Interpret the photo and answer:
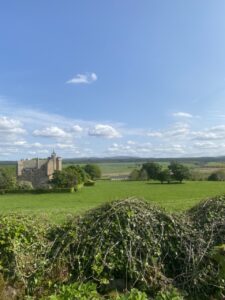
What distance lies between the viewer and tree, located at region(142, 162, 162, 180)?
93.1 m

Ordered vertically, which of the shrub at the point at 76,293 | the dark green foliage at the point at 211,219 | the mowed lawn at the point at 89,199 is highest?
the dark green foliage at the point at 211,219

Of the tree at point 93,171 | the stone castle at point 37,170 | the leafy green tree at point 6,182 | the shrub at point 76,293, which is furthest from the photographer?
the tree at point 93,171

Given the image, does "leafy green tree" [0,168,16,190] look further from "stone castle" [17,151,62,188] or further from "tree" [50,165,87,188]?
"stone castle" [17,151,62,188]

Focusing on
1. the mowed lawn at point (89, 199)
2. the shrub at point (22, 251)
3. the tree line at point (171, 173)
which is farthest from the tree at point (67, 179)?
the shrub at point (22, 251)

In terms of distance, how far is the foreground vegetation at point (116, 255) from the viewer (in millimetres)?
5605

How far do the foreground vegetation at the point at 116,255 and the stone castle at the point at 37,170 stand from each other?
300 ft

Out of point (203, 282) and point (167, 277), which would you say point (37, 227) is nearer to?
point (167, 277)

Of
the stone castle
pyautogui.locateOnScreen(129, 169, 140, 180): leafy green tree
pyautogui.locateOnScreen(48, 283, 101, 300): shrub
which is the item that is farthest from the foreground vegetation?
pyautogui.locateOnScreen(129, 169, 140, 180): leafy green tree

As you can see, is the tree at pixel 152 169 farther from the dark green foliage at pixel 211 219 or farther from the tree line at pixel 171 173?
the dark green foliage at pixel 211 219

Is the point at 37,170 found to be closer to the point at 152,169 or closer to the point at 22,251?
the point at 152,169

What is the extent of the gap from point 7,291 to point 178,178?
8570 cm

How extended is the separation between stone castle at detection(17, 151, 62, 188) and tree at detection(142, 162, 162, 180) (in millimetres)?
21141

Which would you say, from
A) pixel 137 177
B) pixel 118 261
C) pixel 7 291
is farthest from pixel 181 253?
pixel 137 177

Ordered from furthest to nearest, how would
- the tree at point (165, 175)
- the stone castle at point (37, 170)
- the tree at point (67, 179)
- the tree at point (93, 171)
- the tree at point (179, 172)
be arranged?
the tree at point (93, 171), the stone castle at point (37, 170), the tree at point (165, 175), the tree at point (179, 172), the tree at point (67, 179)
